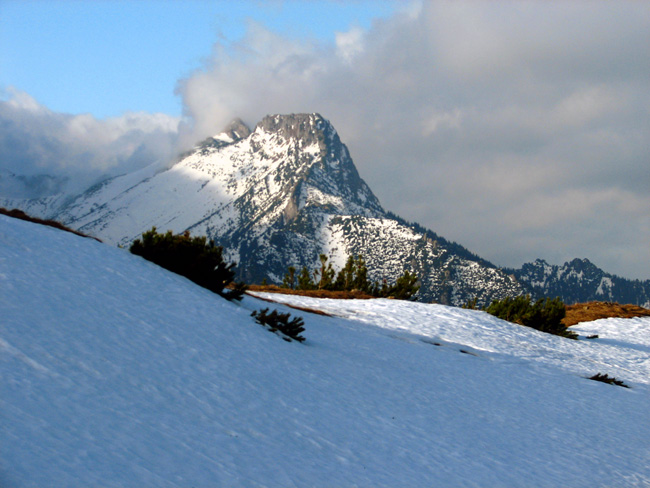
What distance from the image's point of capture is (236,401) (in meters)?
7.83

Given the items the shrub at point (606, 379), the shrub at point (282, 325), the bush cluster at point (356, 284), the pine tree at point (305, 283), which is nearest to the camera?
the shrub at point (282, 325)

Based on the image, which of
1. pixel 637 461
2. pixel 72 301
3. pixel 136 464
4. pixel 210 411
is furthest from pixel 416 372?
pixel 136 464

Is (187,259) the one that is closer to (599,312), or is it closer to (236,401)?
(236,401)

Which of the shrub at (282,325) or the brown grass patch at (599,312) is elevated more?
the brown grass patch at (599,312)

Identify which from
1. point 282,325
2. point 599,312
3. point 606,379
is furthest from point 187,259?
point 599,312

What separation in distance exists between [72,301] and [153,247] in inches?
254

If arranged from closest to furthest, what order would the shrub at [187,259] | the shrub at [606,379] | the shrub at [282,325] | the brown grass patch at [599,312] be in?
the shrub at [282,325], the shrub at [187,259], the shrub at [606,379], the brown grass patch at [599,312]

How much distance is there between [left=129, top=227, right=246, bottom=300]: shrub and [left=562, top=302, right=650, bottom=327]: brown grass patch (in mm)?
25851

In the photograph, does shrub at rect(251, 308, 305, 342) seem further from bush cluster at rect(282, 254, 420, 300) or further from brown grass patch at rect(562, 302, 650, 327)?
brown grass patch at rect(562, 302, 650, 327)

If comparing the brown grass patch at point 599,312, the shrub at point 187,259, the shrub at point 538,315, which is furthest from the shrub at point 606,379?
the brown grass patch at point 599,312

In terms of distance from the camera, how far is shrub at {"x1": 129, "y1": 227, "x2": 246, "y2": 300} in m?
15.3

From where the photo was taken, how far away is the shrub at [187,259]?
1529 cm

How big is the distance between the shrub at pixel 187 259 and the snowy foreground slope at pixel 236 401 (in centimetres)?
109

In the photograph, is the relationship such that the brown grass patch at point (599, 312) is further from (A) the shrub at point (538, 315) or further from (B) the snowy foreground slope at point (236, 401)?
(B) the snowy foreground slope at point (236, 401)
